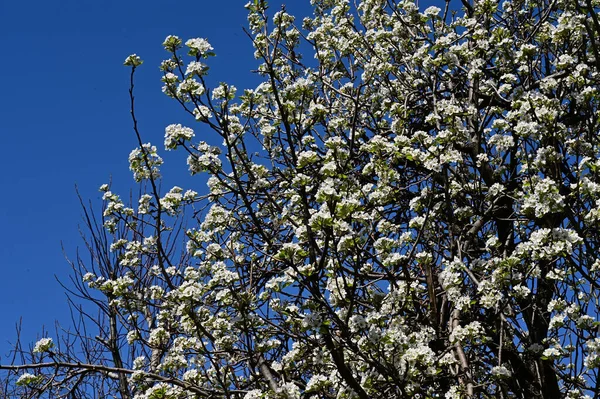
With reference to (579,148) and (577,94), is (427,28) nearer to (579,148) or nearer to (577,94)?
(577,94)

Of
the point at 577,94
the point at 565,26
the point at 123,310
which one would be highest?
the point at 565,26

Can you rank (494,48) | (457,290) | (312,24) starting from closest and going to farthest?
(457,290), (494,48), (312,24)

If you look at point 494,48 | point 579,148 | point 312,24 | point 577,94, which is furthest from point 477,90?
point 312,24

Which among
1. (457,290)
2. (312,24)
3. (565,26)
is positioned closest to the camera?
(457,290)

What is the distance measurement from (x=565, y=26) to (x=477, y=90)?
3.60ft

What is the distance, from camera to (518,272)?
5191mm

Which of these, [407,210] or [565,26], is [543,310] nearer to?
[407,210]

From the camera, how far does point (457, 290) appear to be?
5109 mm

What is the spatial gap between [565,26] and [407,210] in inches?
89.4

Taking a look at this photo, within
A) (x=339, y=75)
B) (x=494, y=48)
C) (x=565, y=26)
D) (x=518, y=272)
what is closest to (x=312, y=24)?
(x=339, y=75)

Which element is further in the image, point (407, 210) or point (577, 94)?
point (407, 210)

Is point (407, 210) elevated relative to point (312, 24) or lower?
lower

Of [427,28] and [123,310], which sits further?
[427,28]

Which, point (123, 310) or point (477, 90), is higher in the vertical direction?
point (477, 90)
